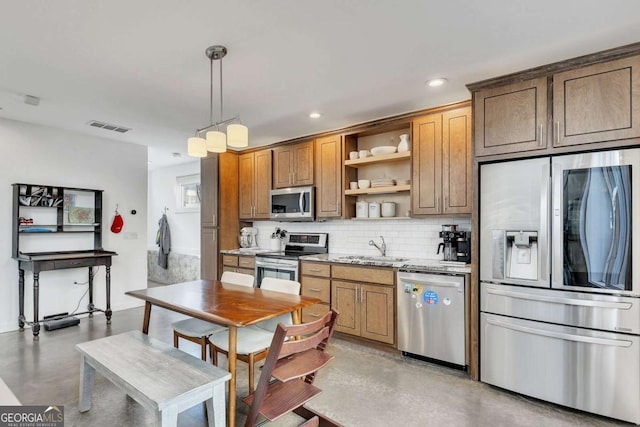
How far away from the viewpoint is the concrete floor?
219 centimetres

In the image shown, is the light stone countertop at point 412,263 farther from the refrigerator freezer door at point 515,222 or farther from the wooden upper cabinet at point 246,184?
the wooden upper cabinet at point 246,184

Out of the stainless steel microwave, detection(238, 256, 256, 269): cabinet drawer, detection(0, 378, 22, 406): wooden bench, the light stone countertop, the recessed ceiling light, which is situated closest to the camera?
detection(0, 378, 22, 406): wooden bench

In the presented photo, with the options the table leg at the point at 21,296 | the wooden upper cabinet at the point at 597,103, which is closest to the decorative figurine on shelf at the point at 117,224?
the table leg at the point at 21,296

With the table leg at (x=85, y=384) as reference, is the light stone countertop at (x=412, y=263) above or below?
above

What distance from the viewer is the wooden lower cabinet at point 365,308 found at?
3.24m

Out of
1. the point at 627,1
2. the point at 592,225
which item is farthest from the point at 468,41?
the point at 592,225

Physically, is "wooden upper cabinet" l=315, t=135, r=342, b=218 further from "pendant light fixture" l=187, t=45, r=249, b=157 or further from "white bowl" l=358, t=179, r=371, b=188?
"pendant light fixture" l=187, t=45, r=249, b=157

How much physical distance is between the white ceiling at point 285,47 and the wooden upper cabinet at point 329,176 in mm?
691

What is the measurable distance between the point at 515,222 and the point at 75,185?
514 cm

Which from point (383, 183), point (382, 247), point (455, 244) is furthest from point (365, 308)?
point (383, 183)

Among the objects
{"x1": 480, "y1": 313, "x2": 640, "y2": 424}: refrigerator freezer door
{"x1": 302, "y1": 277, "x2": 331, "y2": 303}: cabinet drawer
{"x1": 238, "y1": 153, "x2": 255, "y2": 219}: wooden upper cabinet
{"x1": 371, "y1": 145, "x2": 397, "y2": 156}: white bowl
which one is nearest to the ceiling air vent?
{"x1": 238, "y1": 153, "x2": 255, "y2": 219}: wooden upper cabinet

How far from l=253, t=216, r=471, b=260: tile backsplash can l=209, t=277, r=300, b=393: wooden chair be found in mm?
1689

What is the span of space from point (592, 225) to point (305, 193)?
9.45 ft

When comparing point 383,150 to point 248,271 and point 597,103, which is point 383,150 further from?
point 248,271
